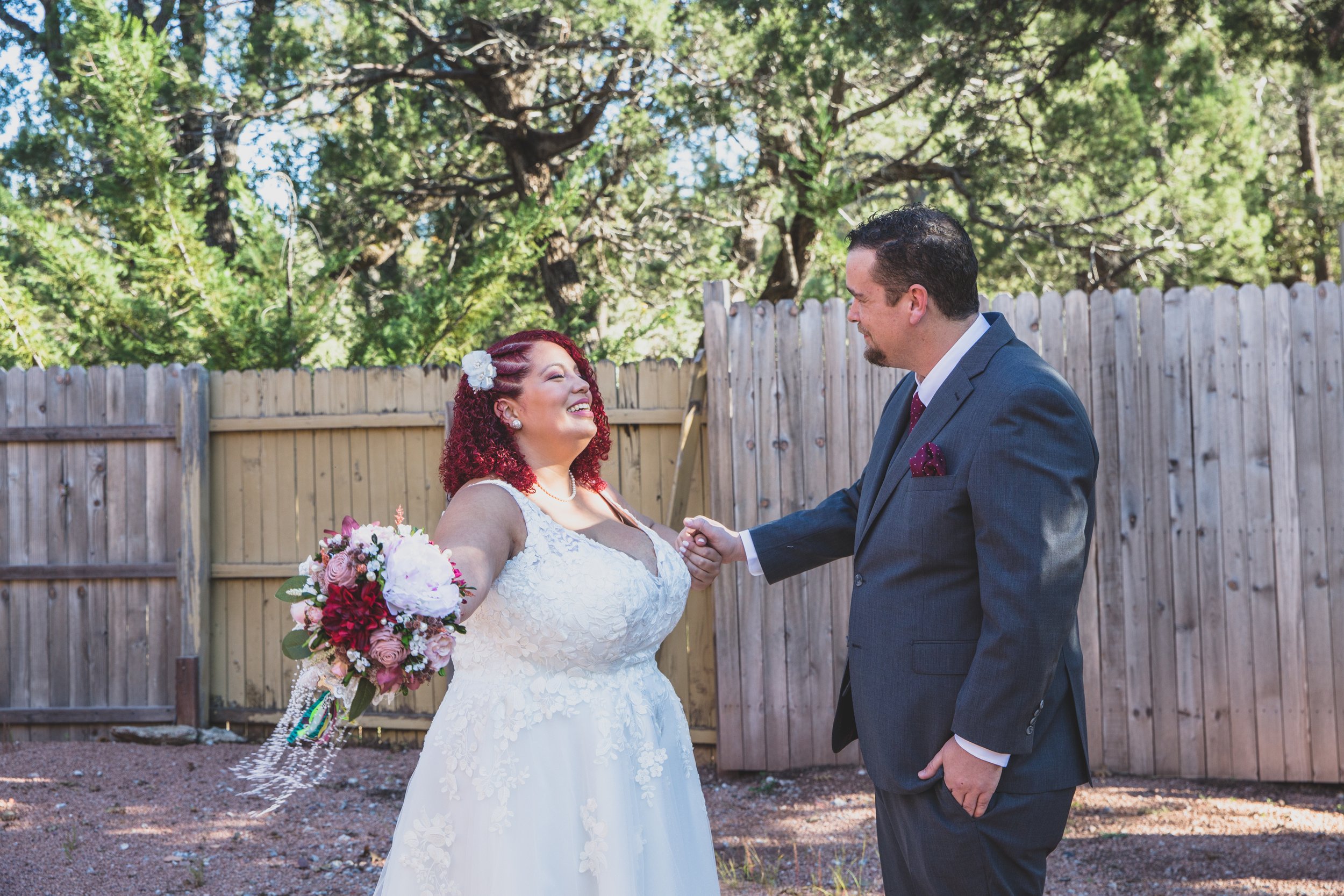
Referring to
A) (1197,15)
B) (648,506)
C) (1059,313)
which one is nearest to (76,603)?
(648,506)

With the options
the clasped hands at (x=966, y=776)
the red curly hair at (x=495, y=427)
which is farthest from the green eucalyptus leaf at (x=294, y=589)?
the clasped hands at (x=966, y=776)

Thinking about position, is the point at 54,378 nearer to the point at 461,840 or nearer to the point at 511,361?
the point at 511,361

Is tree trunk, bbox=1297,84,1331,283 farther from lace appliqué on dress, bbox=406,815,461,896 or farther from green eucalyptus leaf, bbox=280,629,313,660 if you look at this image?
green eucalyptus leaf, bbox=280,629,313,660

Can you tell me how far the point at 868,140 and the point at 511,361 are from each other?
1156cm

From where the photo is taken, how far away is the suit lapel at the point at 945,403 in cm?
240

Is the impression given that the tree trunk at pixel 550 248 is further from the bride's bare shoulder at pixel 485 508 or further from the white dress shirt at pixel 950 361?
the white dress shirt at pixel 950 361

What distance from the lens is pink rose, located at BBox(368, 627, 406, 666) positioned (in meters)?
2.12

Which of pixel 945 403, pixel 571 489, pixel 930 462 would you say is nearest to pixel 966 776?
pixel 930 462

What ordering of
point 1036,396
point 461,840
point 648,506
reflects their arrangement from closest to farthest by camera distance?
1. point 1036,396
2. point 461,840
3. point 648,506

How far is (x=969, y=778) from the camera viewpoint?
7.20 feet

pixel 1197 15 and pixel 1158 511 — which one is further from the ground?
pixel 1197 15

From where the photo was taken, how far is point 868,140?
13688mm

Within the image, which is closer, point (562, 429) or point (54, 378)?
point (562, 429)

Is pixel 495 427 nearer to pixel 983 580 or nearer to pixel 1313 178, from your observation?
pixel 983 580
